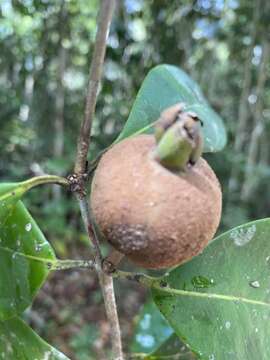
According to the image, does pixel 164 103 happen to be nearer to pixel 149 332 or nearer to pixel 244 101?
pixel 149 332

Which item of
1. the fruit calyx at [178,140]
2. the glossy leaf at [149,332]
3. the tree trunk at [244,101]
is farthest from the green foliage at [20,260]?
the tree trunk at [244,101]

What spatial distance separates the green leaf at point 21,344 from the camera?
0.71m

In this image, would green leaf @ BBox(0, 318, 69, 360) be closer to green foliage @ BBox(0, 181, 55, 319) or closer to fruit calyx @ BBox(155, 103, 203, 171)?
green foliage @ BBox(0, 181, 55, 319)

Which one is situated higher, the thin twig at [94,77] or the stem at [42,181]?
the thin twig at [94,77]

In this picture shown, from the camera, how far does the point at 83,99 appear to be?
3617 mm

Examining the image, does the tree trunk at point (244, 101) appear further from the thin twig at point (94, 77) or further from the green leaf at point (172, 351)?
the thin twig at point (94, 77)

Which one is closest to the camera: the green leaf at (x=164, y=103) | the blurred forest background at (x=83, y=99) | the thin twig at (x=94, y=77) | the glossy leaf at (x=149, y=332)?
the thin twig at (x=94, y=77)

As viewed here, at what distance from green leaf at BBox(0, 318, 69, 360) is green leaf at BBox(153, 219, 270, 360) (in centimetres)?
16

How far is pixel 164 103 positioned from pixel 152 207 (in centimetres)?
31

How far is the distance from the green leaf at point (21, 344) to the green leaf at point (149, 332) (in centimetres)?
50

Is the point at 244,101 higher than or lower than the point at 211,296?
lower

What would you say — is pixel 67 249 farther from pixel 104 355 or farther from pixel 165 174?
pixel 165 174

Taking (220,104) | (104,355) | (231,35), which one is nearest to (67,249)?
(104,355)

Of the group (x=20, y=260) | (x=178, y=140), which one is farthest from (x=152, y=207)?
(x=20, y=260)
